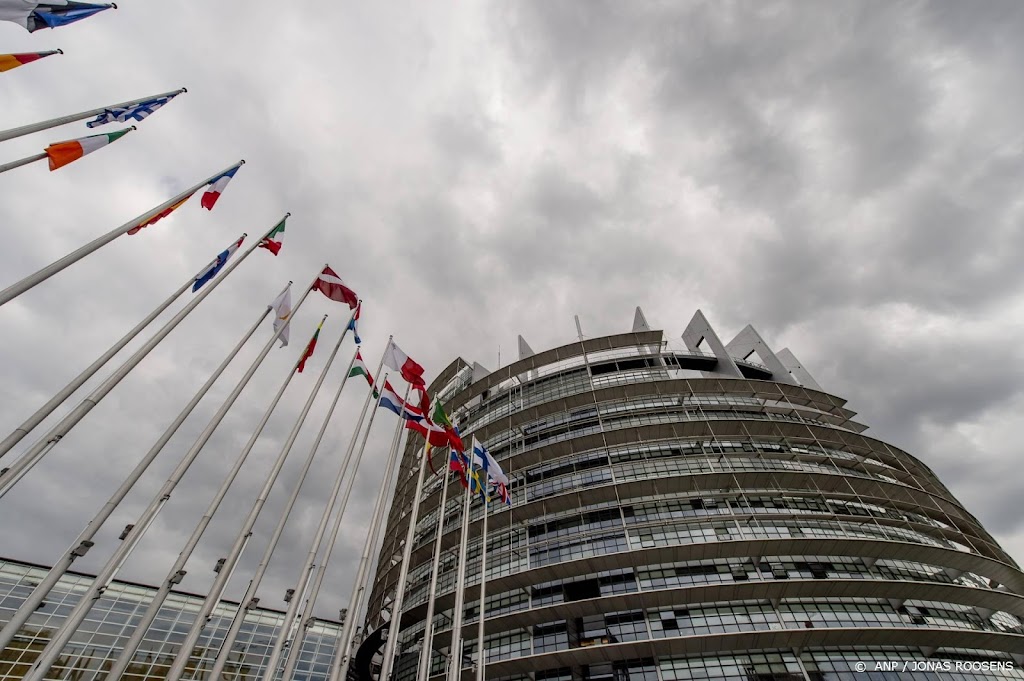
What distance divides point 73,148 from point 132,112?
2812 millimetres

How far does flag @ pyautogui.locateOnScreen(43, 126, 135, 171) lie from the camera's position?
478 inches

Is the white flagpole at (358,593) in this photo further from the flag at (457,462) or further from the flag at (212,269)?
the flag at (212,269)

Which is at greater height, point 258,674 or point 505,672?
point 258,674

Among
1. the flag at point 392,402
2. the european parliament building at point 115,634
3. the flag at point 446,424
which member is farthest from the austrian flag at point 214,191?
the european parliament building at point 115,634

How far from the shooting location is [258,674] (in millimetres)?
39781

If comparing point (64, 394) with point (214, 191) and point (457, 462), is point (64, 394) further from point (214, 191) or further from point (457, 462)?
point (457, 462)

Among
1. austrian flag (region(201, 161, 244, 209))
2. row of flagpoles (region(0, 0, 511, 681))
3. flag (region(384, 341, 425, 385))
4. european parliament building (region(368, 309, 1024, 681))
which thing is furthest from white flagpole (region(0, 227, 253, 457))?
european parliament building (region(368, 309, 1024, 681))

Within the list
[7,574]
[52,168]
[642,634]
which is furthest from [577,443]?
[7,574]

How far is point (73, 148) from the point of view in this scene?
12.5 m

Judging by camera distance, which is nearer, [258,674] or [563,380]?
[258,674]

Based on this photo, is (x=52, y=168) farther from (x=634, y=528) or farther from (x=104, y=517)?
(x=634, y=528)

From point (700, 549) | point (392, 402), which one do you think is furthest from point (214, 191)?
point (700, 549)

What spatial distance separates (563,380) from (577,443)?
379 inches

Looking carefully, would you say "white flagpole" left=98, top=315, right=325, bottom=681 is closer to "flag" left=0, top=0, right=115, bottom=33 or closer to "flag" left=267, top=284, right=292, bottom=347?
"flag" left=267, top=284, right=292, bottom=347
